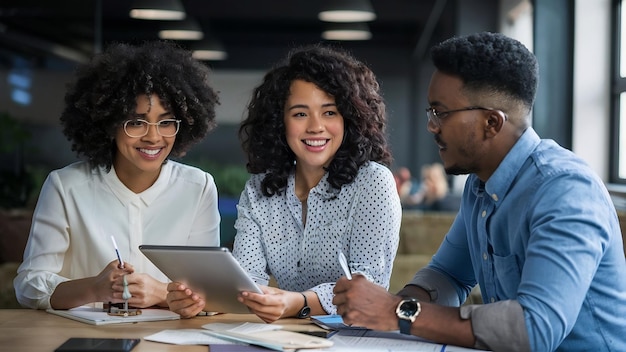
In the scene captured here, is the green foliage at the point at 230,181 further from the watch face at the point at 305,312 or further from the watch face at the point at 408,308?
the watch face at the point at 408,308

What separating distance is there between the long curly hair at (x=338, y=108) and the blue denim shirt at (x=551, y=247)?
55 centimetres

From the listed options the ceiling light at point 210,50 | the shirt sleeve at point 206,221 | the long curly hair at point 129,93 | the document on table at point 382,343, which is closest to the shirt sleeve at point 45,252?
the long curly hair at point 129,93

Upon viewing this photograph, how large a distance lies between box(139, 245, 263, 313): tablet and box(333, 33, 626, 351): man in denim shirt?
0.27 metres

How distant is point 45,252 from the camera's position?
2.50 meters

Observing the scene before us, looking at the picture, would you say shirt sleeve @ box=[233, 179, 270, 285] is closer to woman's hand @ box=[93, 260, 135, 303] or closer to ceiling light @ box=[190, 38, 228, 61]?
woman's hand @ box=[93, 260, 135, 303]

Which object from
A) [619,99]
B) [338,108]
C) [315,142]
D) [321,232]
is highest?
[619,99]

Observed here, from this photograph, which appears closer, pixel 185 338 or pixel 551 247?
pixel 551 247

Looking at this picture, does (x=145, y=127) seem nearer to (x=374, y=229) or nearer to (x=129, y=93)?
(x=129, y=93)

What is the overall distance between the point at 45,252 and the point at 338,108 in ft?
3.14

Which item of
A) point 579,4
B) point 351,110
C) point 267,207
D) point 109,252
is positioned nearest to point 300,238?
point 267,207

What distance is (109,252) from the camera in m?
2.59

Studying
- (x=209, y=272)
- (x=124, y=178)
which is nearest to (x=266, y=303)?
(x=209, y=272)

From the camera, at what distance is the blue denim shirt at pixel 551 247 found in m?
1.68

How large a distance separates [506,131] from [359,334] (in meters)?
0.57
